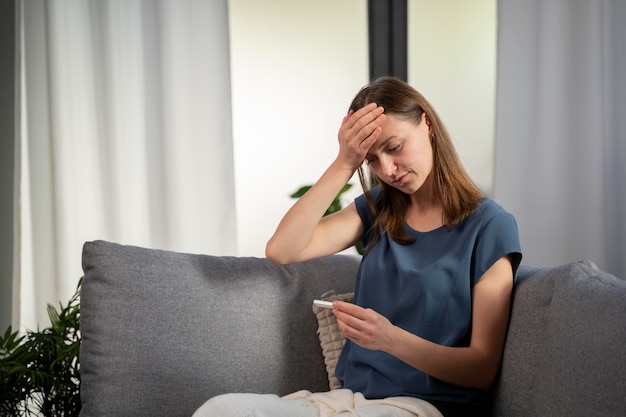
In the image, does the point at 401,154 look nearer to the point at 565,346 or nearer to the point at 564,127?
the point at 565,346

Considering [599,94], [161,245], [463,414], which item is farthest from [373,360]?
[599,94]

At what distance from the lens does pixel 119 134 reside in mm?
3264

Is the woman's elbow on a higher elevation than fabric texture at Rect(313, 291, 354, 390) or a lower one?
higher

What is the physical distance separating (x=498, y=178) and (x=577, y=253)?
45cm

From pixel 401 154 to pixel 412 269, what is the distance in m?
0.27

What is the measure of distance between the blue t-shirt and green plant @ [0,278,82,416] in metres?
0.98

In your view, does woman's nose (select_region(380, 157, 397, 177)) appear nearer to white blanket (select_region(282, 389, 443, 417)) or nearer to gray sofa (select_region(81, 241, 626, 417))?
gray sofa (select_region(81, 241, 626, 417))

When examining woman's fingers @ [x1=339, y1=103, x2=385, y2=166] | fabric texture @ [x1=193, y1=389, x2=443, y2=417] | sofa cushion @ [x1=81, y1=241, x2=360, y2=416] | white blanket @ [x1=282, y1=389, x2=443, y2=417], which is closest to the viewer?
fabric texture @ [x1=193, y1=389, x2=443, y2=417]

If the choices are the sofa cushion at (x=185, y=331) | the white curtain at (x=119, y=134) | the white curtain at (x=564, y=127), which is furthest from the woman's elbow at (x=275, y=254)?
the white curtain at (x=564, y=127)

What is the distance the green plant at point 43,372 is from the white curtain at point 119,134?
724 millimetres

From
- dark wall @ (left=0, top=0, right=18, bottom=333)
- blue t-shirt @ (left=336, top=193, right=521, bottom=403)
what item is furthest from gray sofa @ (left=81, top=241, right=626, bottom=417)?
dark wall @ (left=0, top=0, right=18, bottom=333)

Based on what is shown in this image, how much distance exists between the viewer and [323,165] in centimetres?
382

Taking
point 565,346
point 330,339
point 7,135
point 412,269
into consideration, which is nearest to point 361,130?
point 412,269

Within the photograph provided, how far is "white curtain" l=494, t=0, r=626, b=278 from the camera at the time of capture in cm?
324
